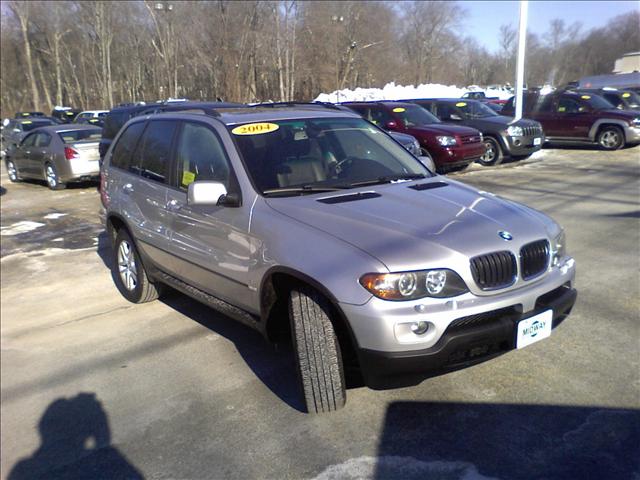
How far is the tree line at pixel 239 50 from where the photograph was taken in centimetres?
3662

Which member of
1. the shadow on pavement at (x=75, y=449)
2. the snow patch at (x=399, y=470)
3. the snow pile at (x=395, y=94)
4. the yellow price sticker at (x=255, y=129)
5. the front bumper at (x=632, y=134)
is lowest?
the shadow on pavement at (x=75, y=449)

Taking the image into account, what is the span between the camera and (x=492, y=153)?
14180 mm

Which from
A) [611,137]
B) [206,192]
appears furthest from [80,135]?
[611,137]

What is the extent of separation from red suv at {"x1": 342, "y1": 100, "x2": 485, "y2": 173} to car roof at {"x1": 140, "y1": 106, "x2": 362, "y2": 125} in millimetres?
7572

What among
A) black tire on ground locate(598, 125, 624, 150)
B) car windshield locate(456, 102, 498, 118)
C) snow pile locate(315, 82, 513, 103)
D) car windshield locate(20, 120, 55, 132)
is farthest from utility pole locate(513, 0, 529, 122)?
snow pile locate(315, 82, 513, 103)

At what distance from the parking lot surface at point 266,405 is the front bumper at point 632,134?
1087 centimetres

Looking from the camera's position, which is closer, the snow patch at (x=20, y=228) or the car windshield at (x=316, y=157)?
the car windshield at (x=316, y=157)

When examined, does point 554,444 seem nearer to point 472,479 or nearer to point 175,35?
point 472,479

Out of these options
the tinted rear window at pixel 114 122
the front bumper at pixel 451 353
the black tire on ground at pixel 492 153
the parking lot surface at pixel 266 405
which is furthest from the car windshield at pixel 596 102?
the front bumper at pixel 451 353

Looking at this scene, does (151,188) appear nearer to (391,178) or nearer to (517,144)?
(391,178)

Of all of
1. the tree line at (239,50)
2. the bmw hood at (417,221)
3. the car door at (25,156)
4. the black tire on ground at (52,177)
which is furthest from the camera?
the tree line at (239,50)

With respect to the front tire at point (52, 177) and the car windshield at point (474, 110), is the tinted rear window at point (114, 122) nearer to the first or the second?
the front tire at point (52, 177)

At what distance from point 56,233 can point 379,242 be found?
7.41m

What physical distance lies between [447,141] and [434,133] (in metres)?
0.36
